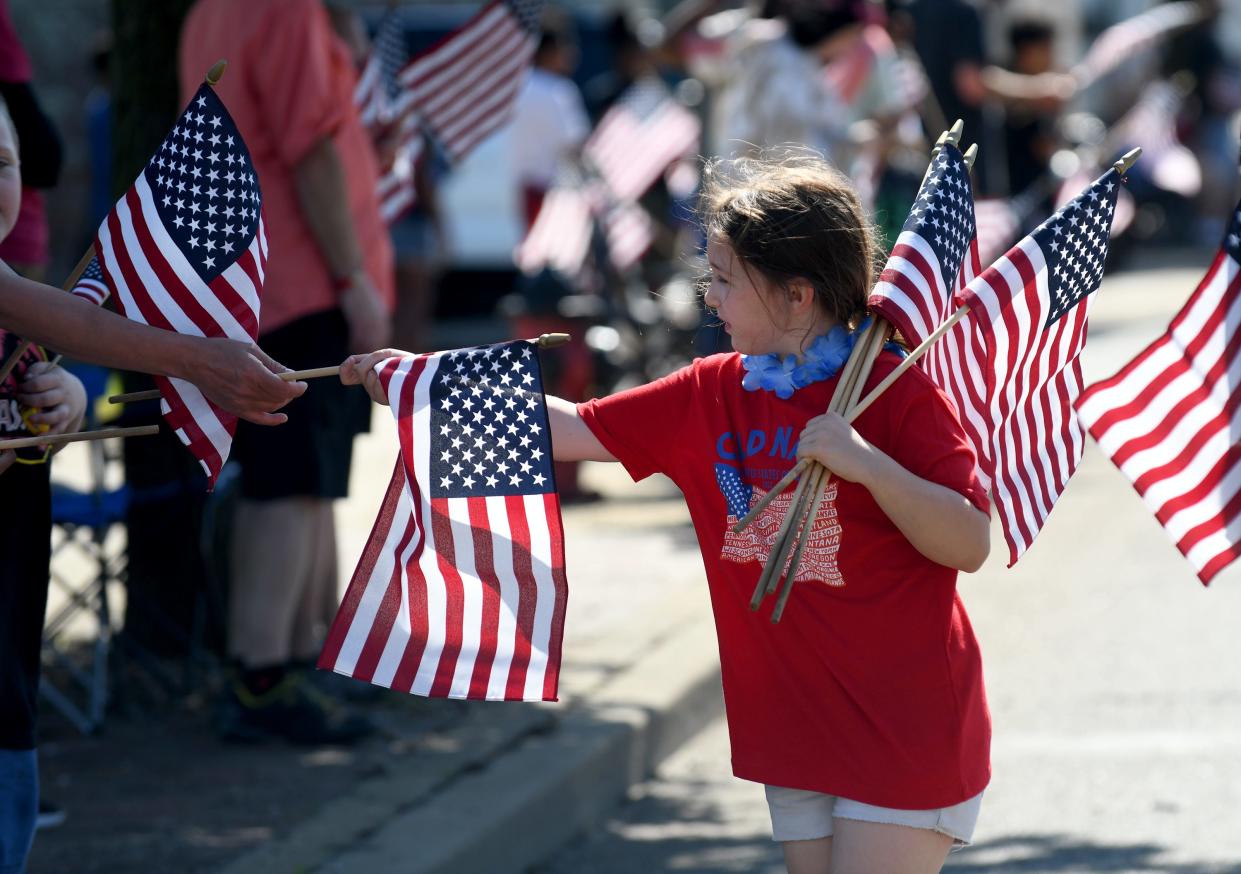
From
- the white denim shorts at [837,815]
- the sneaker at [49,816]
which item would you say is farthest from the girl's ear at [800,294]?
the sneaker at [49,816]

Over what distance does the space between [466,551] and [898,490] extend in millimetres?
879

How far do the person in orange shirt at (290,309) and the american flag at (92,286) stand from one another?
1.60m

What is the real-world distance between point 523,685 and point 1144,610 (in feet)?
16.0

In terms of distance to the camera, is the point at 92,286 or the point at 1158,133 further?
the point at 1158,133

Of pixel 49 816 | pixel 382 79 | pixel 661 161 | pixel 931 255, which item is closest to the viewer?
pixel 931 255

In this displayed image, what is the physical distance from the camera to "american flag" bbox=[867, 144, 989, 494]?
342 centimetres

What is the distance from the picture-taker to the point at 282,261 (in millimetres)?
5531

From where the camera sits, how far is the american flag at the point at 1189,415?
4199 millimetres

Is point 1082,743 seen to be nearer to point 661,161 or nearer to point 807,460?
point 807,460

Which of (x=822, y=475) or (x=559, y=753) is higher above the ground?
(x=822, y=475)

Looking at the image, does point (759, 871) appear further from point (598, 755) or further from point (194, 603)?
point (194, 603)

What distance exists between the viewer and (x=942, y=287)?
3.58m

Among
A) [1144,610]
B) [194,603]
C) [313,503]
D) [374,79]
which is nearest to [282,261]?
[313,503]

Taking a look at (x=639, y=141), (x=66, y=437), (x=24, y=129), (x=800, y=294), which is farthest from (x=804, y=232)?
(x=639, y=141)
